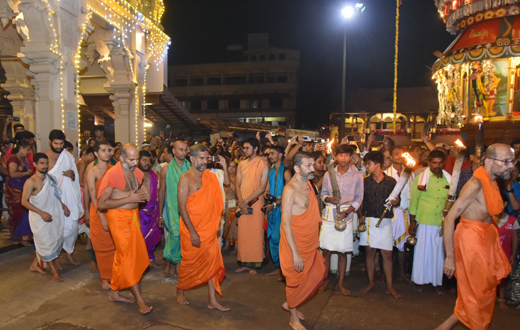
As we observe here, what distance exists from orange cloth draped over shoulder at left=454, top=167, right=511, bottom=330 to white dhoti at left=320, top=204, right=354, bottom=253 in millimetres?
1556

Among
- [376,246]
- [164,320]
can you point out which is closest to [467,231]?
[376,246]

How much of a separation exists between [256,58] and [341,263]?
45322 millimetres

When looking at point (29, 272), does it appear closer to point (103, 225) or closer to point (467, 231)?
point (103, 225)

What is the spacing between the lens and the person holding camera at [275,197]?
223 inches

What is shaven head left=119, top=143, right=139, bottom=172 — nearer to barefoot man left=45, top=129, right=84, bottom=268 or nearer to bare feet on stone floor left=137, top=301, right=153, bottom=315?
bare feet on stone floor left=137, top=301, right=153, bottom=315

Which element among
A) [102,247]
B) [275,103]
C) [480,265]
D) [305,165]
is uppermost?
[275,103]

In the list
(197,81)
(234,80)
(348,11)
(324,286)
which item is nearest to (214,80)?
(197,81)

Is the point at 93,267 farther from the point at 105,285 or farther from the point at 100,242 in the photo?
the point at 100,242

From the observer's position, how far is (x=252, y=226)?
18.9ft

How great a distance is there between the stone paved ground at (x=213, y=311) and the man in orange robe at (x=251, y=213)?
0.36m

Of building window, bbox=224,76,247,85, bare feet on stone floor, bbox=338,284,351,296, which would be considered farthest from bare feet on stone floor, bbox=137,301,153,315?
building window, bbox=224,76,247,85

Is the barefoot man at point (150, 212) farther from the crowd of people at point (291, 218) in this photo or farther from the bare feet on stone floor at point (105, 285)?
the bare feet on stone floor at point (105, 285)

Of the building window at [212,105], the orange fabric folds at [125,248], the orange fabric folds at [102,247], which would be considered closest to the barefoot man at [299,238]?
the orange fabric folds at [125,248]

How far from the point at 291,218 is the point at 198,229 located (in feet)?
3.88
